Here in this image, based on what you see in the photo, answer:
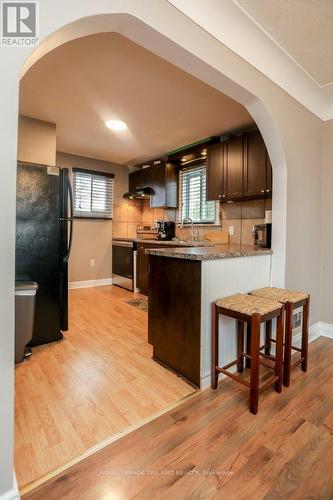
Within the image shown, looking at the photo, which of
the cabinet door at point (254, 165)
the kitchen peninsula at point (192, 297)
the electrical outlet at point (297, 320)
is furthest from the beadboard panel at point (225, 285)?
the cabinet door at point (254, 165)

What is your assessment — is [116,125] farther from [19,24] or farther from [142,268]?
[19,24]

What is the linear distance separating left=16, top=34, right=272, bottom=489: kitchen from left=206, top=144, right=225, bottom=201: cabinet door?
16 mm

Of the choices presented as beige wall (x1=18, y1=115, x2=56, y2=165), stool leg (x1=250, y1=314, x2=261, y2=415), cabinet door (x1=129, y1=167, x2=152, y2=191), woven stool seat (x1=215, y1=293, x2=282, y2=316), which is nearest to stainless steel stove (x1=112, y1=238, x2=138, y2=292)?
cabinet door (x1=129, y1=167, x2=152, y2=191)

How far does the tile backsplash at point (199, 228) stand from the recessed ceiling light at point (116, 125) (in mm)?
1764

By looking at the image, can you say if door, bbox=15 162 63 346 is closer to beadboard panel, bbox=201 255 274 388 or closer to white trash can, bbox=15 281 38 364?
white trash can, bbox=15 281 38 364

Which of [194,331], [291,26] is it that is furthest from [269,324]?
[291,26]

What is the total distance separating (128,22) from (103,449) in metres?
2.15

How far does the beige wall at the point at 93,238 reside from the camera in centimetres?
473

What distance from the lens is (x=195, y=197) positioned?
425cm

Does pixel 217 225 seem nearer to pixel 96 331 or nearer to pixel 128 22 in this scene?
pixel 96 331

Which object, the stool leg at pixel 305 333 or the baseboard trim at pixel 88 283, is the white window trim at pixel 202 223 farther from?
the stool leg at pixel 305 333

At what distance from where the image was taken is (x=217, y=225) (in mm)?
3883

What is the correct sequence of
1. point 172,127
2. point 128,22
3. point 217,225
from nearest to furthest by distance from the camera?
point 128,22
point 172,127
point 217,225

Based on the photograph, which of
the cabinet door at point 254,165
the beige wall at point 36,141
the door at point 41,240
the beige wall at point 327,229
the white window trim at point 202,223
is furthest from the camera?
the white window trim at point 202,223
